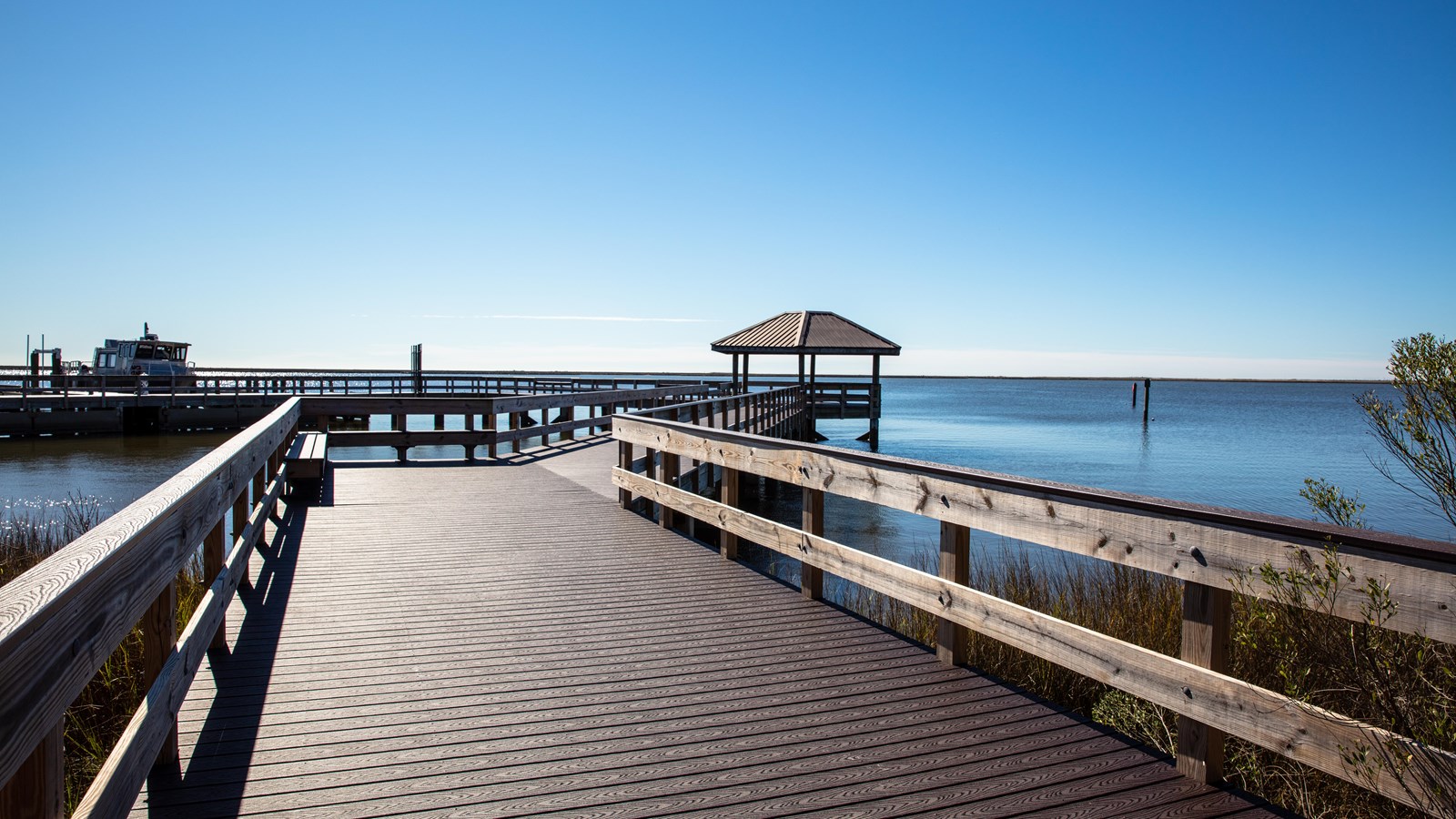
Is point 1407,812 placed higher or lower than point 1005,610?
lower

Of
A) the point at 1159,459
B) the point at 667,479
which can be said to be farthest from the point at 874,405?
the point at 667,479

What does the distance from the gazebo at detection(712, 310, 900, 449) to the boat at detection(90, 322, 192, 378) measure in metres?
24.3

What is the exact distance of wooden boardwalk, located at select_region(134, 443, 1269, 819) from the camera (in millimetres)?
2854

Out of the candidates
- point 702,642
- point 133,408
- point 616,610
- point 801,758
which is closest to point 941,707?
point 801,758

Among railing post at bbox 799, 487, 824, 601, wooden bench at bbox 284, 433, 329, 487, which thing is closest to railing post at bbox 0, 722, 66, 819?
railing post at bbox 799, 487, 824, 601

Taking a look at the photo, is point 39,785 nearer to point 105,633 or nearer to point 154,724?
point 105,633

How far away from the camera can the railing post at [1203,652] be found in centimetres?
287

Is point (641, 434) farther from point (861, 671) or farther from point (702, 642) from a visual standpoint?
point (861, 671)

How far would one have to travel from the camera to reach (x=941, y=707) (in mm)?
3646

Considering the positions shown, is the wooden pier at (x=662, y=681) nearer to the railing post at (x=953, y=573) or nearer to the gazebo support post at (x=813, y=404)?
the railing post at (x=953, y=573)

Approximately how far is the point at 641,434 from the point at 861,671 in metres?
4.58

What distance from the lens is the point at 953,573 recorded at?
4039 mm

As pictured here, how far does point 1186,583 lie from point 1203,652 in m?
0.22

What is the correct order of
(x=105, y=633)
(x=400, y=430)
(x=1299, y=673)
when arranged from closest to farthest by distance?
(x=105, y=633) < (x=1299, y=673) < (x=400, y=430)
